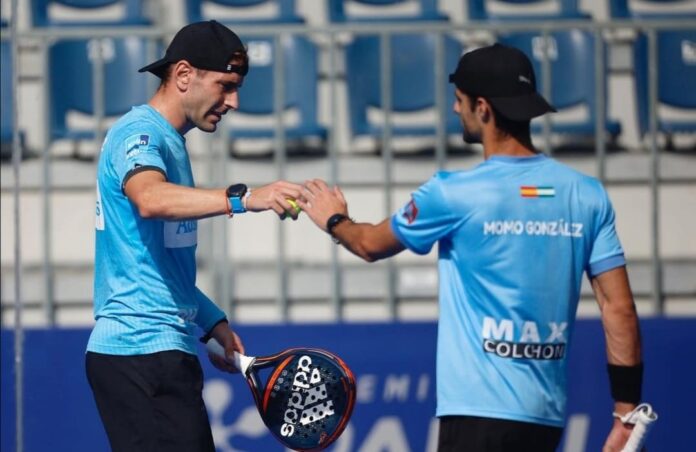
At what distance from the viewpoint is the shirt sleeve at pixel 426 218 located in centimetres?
383

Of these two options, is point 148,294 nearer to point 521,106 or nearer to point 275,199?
point 275,199

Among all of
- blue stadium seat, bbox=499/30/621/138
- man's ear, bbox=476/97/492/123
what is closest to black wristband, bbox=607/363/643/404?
man's ear, bbox=476/97/492/123

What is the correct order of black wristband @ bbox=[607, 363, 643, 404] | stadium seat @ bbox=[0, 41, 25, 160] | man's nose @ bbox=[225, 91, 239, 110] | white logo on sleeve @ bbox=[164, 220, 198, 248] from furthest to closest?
stadium seat @ bbox=[0, 41, 25, 160], man's nose @ bbox=[225, 91, 239, 110], white logo on sleeve @ bbox=[164, 220, 198, 248], black wristband @ bbox=[607, 363, 643, 404]

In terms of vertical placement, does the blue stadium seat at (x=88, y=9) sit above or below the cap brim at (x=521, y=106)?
above

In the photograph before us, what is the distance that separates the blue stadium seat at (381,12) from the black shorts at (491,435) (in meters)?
4.56

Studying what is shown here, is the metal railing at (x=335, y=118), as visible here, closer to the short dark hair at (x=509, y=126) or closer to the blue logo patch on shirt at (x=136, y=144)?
the blue logo patch on shirt at (x=136, y=144)

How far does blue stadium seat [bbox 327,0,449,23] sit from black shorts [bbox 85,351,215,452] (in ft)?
13.7

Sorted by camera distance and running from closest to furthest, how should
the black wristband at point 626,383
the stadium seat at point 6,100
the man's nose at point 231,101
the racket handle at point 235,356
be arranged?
the black wristband at point 626,383 → the man's nose at point 231,101 → the racket handle at point 235,356 → the stadium seat at point 6,100

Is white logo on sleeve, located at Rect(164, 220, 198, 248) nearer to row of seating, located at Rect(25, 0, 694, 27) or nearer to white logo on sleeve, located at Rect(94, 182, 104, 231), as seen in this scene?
white logo on sleeve, located at Rect(94, 182, 104, 231)

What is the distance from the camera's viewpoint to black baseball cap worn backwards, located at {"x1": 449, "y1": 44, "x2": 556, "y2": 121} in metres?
3.86

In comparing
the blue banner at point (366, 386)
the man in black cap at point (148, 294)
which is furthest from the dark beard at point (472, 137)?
the blue banner at point (366, 386)

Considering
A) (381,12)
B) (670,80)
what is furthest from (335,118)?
(670,80)

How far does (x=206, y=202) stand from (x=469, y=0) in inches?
182

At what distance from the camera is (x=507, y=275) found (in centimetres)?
379
